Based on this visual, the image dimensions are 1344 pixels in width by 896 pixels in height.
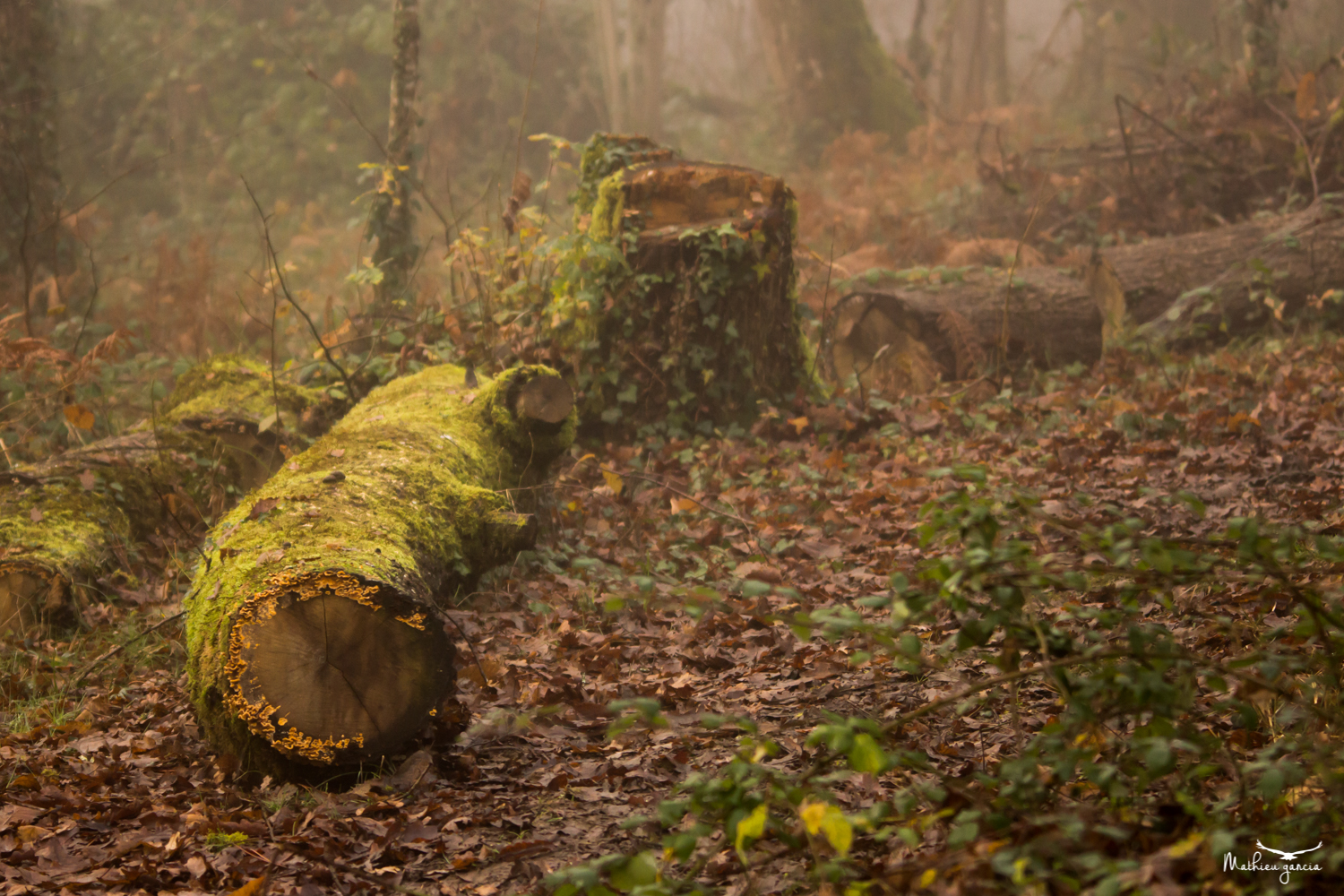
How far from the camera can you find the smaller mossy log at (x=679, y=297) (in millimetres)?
6965

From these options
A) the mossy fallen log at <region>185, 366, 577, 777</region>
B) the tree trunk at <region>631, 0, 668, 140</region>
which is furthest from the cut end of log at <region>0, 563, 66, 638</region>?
the tree trunk at <region>631, 0, 668, 140</region>

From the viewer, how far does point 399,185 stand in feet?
27.4

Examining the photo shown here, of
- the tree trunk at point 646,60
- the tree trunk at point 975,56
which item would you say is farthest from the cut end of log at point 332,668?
the tree trunk at point 975,56

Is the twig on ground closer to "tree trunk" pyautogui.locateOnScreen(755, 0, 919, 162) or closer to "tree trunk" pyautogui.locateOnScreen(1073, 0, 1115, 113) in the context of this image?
"tree trunk" pyautogui.locateOnScreen(755, 0, 919, 162)

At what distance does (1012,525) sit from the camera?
5371 millimetres

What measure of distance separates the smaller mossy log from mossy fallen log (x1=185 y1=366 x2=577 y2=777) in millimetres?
2522

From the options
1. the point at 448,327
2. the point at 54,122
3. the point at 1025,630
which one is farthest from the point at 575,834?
the point at 54,122

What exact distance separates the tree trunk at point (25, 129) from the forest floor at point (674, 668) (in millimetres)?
5677

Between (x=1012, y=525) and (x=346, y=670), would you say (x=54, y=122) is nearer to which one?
(x=346, y=670)

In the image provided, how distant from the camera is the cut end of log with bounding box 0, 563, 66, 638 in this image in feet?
14.7

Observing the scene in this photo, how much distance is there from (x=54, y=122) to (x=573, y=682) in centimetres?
854

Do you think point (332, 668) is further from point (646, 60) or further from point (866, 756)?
point (646, 60)

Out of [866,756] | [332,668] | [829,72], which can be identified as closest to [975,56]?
[829,72]

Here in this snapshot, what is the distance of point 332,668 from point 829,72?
616 inches
